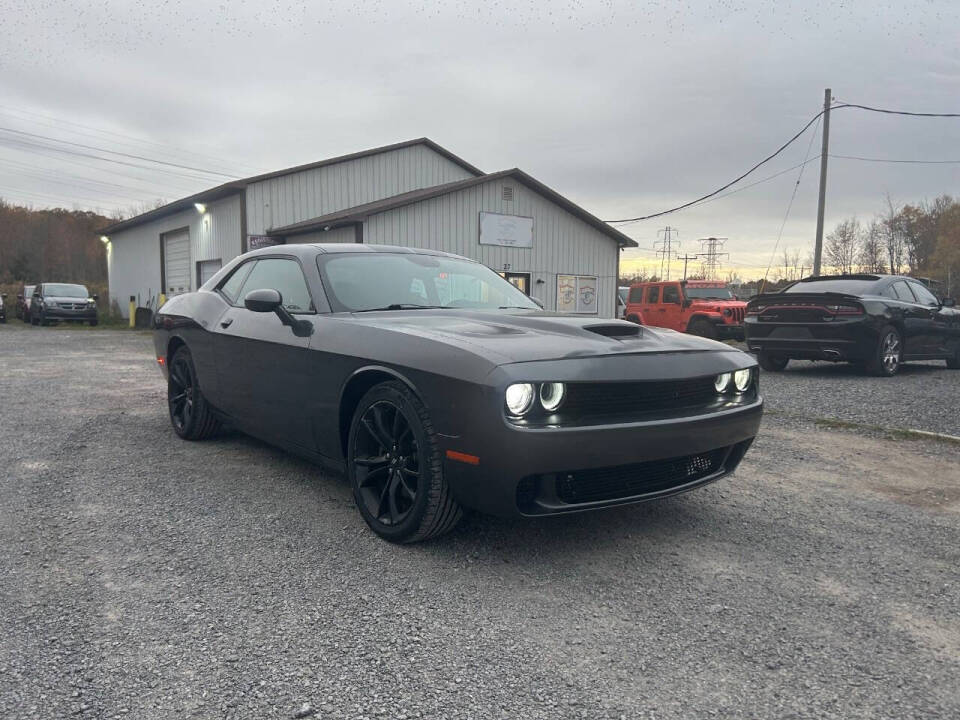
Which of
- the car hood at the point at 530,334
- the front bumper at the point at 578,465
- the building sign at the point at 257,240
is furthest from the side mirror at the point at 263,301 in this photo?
the building sign at the point at 257,240

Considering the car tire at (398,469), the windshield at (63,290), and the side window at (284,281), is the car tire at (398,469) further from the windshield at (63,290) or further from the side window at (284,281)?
the windshield at (63,290)

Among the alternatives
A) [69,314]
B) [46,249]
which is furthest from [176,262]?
[46,249]

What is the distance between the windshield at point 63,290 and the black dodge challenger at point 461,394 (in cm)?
2265

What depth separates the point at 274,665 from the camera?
6.82 ft

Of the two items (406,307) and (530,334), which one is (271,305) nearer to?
(406,307)

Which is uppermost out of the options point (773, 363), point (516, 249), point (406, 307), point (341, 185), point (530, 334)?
point (341, 185)

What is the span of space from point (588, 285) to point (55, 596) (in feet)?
60.9

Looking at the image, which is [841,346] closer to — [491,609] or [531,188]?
[491,609]

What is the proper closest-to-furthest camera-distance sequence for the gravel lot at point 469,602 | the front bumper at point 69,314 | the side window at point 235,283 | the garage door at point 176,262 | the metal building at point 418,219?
the gravel lot at point 469,602, the side window at point 235,283, the metal building at point 418,219, the garage door at point 176,262, the front bumper at point 69,314

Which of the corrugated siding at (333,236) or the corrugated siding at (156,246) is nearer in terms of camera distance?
the corrugated siding at (333,236)

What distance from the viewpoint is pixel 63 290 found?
23531mm

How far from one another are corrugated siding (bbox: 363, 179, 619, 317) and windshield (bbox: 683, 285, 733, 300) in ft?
A: 11.2

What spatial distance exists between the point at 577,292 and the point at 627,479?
1742 cm

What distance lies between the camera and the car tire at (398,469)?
2836 millimetres
